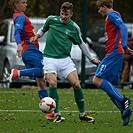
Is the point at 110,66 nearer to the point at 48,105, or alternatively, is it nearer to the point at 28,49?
the point at 48,105

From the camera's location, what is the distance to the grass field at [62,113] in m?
10.5

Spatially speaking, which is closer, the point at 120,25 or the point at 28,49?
the point at 120,25

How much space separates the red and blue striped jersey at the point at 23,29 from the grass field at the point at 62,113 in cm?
121

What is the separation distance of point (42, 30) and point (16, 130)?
2.07 metres

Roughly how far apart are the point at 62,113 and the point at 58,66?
1643mm

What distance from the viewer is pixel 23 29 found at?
40.1 feet

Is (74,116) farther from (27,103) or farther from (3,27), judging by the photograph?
(3,27)

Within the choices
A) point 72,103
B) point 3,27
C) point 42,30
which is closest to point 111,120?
point 42,30

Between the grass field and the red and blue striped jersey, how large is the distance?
3.96 ft

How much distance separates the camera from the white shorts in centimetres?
1155

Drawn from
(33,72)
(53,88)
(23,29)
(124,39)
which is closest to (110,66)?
(124,39)

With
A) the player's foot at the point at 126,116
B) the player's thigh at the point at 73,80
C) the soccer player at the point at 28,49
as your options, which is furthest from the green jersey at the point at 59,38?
the player's foot at the point at 126,116

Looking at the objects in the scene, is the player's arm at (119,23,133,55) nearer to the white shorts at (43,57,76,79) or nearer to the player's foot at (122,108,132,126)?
the player's foot at (122,108,132,126)

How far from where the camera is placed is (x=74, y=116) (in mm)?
12500
